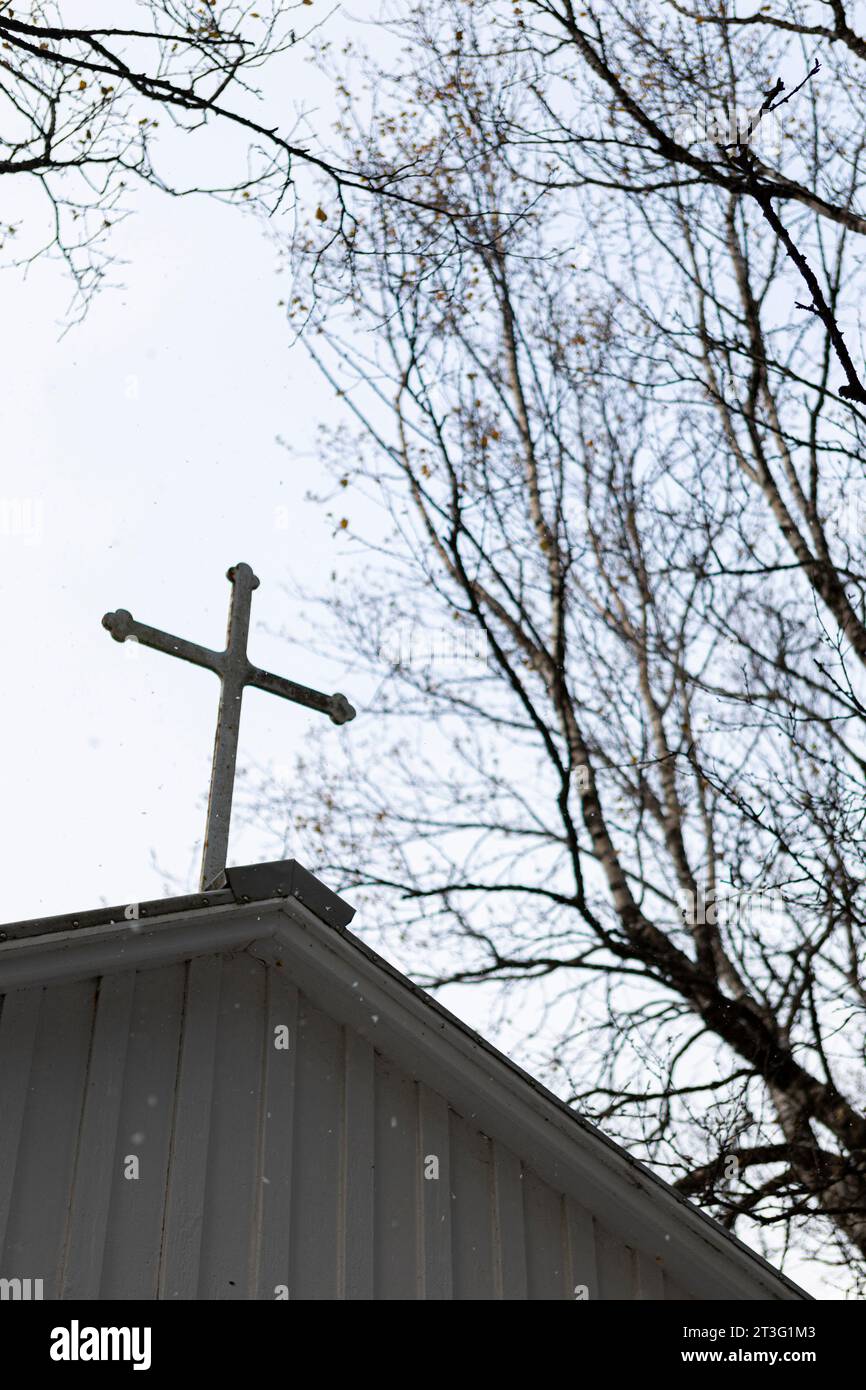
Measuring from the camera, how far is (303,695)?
6402mm

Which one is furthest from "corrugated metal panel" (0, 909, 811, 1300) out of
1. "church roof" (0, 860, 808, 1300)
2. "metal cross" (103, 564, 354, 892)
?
"metal cross" (103, 564, 354, 892)

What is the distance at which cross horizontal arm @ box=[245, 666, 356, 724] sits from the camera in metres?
6.19

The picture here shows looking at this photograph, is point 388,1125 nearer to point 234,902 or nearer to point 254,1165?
point 254,1165

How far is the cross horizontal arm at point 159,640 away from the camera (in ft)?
19.0

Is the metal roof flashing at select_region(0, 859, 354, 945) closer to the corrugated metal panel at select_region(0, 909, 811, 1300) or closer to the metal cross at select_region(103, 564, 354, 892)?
the corrugated metal panel at select_region(0, 909, 811, 1300)

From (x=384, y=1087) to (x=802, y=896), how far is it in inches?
249

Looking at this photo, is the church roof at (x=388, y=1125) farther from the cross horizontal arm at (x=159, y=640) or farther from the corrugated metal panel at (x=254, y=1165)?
the cross horizontal arm at (x=159, y=640)

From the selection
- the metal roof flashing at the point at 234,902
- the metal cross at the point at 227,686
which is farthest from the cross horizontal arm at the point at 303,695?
the metal roof flashing at the point at 234,902

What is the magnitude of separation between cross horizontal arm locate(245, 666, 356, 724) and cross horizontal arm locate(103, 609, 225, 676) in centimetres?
19

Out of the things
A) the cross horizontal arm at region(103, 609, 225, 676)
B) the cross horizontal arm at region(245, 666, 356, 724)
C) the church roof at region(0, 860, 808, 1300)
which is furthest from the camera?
the cross horizontal arm at region(245, 666, 356, 724)

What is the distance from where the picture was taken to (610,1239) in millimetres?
4641

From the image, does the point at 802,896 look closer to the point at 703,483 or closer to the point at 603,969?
the point at 603,969

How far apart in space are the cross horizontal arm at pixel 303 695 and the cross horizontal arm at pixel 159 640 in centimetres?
19
